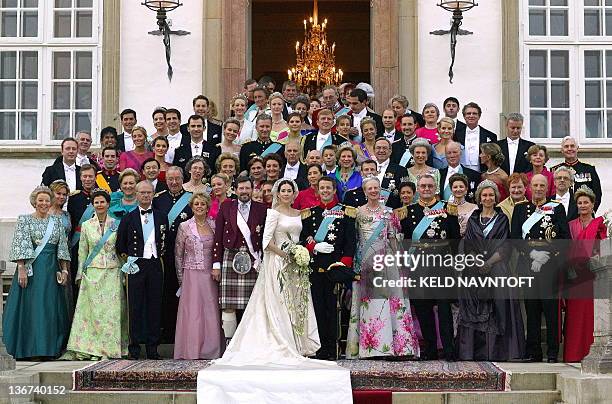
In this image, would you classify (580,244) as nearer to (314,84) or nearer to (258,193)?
(258,193)

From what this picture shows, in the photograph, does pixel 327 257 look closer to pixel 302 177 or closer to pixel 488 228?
pixel 302 177

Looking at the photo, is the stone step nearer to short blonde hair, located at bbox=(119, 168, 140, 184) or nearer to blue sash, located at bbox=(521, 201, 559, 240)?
blue sash, located at bbox=(521, 201, 559, 240)

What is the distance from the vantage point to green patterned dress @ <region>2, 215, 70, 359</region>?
1332cm

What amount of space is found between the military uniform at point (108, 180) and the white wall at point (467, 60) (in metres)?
4.22

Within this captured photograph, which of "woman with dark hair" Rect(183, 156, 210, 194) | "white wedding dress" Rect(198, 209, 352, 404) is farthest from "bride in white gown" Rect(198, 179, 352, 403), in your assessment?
"woman with dark hair" Rect(183, 156, 210, 194)

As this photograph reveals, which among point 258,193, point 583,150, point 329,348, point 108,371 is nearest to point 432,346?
point 329,348

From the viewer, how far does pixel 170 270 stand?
1347 cm

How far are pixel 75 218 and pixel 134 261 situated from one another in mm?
982

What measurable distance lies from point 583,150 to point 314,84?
5068 millimetres

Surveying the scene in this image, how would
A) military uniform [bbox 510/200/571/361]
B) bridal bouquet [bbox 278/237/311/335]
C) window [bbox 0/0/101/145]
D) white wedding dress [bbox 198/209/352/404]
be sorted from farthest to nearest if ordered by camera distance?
window [bbox 0/0/101/145]
military uniform [bbox 510/200/571/361]
bridal bouquet [bbox 278/237/311/335]
white wedding dress [bbox 198/209/352/404]

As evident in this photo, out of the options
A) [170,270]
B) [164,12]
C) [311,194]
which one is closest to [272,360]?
[170,270]

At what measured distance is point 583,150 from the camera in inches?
663

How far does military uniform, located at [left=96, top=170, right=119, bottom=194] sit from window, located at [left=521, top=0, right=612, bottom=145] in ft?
17.5

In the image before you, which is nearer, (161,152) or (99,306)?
(99,306)
